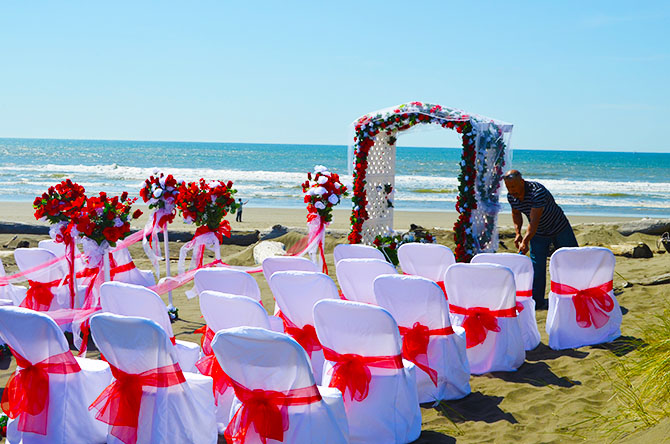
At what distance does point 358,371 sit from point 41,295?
395 centimetres

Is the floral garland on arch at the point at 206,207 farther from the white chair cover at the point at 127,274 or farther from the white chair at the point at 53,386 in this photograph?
the white chair at the point at 53,386

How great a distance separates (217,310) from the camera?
13.2 feet

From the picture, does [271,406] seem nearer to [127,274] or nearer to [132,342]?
[132,342]

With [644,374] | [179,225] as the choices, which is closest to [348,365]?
[644,374]

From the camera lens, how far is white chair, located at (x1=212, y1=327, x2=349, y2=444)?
3.03 m

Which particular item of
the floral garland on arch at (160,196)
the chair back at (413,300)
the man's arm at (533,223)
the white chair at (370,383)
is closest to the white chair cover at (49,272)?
the floral garland on arch at (160,196)

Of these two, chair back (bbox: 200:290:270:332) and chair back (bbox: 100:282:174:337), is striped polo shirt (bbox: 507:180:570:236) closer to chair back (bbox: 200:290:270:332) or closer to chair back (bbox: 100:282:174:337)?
chair back (bbox: 200:290:270:332)

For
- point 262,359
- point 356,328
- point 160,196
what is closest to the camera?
point 262,359

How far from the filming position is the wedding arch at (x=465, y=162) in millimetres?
8375

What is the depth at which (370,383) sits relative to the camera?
3773 mm

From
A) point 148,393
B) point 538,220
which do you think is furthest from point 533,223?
point 148,393

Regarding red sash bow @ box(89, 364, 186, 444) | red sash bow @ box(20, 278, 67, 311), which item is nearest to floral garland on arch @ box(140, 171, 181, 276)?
red sash bow @ box(20, 278, 67, 311)

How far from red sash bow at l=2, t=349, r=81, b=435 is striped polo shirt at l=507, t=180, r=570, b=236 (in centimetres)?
449

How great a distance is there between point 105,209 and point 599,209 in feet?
61.6
